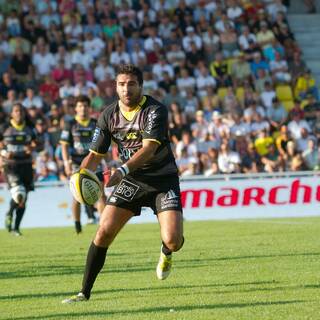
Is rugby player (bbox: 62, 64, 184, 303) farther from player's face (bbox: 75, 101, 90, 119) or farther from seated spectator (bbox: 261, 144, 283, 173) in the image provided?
seated spectator (bbox: 261, 144, 283, 173)

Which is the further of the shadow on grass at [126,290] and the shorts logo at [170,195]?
the shadow on grass at [126,290]

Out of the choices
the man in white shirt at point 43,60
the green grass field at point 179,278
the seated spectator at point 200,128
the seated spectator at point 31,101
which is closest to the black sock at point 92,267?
the green grass field at point 179,278

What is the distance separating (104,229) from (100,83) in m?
17.6

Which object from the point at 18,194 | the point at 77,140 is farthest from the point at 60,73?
the point at 77,140

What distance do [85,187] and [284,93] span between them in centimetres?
1970

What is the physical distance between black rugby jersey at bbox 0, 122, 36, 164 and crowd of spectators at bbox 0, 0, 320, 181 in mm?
4862

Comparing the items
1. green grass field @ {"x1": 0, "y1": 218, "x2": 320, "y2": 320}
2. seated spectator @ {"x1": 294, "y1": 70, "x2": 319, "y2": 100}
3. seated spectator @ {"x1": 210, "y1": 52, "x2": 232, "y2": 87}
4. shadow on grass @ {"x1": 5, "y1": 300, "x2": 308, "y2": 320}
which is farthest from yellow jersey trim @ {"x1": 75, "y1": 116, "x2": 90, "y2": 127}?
seated spectator @ {"x1": 294, "y1": 70, "x2": 319, "y2": 100}

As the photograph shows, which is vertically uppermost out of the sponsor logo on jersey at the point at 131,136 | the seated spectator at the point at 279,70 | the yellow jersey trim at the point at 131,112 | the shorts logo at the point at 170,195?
the yellow jersey trim at the point at 131,112

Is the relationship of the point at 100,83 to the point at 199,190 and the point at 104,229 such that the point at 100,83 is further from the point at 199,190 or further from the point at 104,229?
the point at 104,229

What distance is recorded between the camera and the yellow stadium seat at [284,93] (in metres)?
28.5

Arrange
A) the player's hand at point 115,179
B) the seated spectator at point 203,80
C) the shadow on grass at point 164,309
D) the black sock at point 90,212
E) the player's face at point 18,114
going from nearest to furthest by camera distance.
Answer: the shadow on grass at point 164,309, the player's hand at point 115,179, the player's face at point 18,114, the black sock at point 90,212, the seated spectator at point 203,80

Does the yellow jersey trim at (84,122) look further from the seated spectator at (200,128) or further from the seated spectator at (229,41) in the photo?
the seated spectator at (229,41)

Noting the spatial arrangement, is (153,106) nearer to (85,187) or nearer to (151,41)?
(85,187)

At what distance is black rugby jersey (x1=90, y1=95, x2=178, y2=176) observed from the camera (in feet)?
31.4
